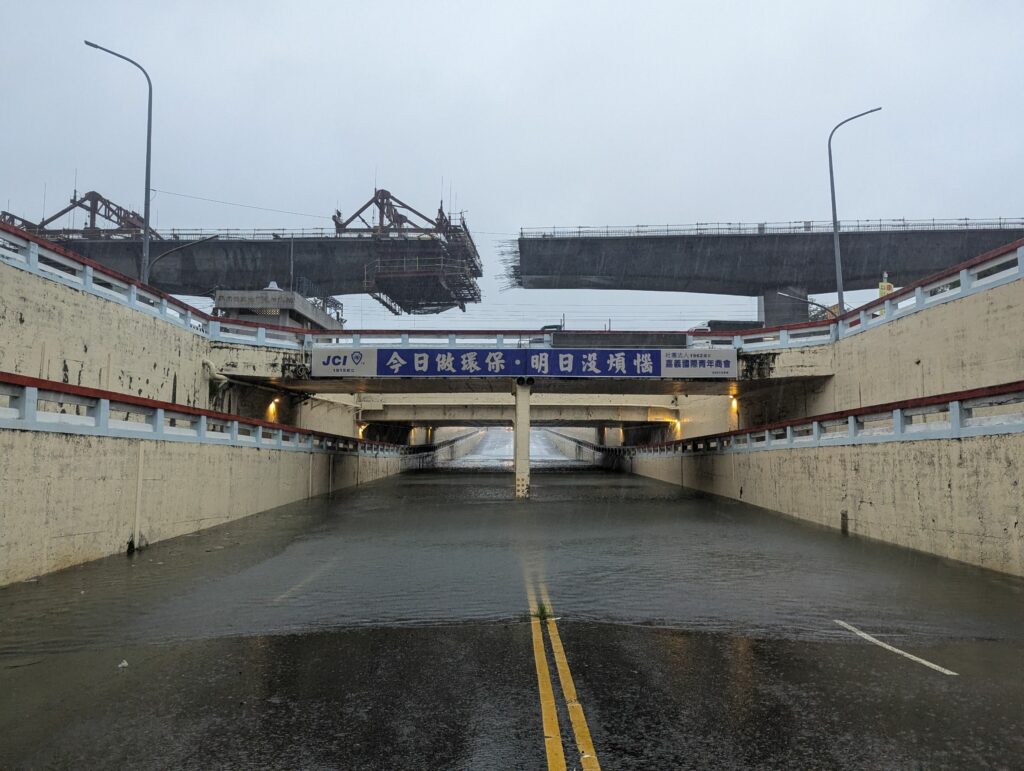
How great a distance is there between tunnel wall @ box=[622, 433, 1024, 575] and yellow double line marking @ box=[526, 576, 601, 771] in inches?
298

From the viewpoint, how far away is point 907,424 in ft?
45.6

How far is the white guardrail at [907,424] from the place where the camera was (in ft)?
36.8

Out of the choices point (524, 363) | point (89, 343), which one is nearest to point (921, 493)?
point (524, 363)

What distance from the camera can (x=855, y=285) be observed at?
53781mm

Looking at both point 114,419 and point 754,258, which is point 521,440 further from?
point 754,258

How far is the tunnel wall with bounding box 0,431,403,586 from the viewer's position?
9.84 meters

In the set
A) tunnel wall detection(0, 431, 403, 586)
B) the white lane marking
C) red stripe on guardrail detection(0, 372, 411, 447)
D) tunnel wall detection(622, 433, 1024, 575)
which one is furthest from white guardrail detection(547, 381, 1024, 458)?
tunnel wall detection(0, 431, 403, 586)

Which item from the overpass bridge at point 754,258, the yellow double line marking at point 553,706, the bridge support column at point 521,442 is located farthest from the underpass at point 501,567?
the overpass bridge at point 754,258

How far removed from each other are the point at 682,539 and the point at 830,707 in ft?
33.2

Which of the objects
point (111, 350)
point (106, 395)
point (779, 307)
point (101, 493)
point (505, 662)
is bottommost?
point (505, 662)

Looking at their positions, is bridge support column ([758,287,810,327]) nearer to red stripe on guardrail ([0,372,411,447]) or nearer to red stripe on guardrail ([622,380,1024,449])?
red stripe on guardrail ([622,380,1024,449])

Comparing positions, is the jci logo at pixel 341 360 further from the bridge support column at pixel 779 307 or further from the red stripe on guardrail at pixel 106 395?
the bridge support column at pixel 779 307

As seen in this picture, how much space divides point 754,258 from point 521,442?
33.5 metres

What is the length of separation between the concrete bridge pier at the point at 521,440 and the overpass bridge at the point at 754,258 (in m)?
29.1
